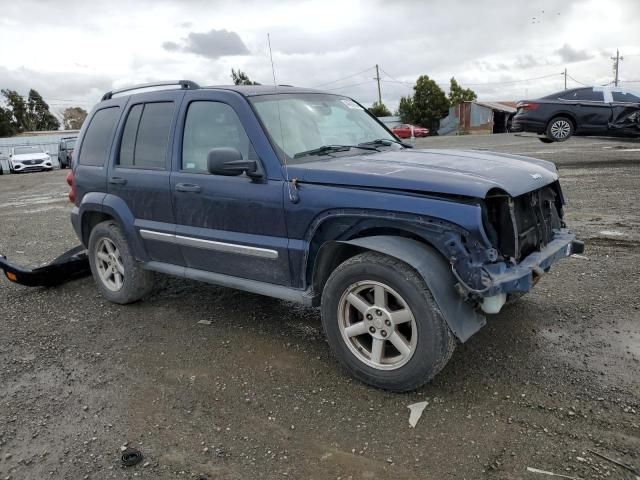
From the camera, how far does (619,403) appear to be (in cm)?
310

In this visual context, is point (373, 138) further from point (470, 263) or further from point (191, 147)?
point (470, 263)

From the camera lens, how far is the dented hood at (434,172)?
3088 mm

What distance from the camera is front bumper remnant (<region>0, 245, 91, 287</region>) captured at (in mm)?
5422

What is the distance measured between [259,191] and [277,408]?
4.84ft

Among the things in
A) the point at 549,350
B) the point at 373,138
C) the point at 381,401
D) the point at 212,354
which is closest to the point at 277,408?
the point at 381,401

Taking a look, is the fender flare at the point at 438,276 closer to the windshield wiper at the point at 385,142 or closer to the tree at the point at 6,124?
the windshield wiper at the point at 385,142

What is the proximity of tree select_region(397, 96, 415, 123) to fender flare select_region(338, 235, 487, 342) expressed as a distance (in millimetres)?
53726

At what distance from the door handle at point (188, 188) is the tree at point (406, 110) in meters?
53.0

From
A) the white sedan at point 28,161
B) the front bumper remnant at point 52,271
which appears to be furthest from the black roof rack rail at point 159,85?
the white sedan at point 28,161

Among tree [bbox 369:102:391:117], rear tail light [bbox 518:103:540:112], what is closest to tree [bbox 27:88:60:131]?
tree [bbox 369:102:391:117]

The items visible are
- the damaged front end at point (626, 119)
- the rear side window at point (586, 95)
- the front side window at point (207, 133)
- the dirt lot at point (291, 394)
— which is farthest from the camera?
the rear side window at point (586, 95)

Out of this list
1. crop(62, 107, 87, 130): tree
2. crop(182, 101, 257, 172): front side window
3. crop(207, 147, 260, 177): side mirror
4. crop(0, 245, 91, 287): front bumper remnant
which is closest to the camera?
crop(207, 147, 260, 177): side mirror

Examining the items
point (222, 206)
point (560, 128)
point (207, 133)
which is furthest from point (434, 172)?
point (560, 128)

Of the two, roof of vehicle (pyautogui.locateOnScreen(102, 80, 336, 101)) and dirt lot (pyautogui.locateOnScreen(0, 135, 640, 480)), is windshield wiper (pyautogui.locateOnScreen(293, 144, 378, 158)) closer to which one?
roof of vehicle (pyautogui.locateOnScreen(102, 80, 336, 101))
